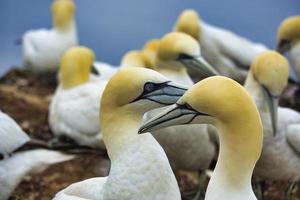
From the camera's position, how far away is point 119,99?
5.75m

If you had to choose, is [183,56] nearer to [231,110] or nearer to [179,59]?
[179,59]

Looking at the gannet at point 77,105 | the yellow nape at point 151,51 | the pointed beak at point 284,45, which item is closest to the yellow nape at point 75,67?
the gannet at point 77,105

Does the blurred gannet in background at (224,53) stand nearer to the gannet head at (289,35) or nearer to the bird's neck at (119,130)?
the gannet head at (289,35)

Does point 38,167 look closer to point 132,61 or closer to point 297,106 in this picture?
point 132,61

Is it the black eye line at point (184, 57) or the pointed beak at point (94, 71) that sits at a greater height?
the black eye line at point (184, 57)

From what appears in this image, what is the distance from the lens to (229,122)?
16.0ft

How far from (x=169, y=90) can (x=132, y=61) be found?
11.7ft

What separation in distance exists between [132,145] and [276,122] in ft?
6.02

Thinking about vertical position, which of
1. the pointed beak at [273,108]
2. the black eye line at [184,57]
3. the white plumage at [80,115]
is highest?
the black eye line at [184,57]

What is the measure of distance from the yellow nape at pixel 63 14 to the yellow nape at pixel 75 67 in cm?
291

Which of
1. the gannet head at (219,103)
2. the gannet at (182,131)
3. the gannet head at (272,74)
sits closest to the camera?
the gannet head at (219,103)

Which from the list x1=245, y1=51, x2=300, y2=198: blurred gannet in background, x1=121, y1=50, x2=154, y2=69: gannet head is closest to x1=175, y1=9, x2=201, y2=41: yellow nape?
x1=121, y1=50, x2=154, y2=69: gannet head

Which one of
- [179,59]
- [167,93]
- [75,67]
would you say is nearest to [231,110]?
[167,93]

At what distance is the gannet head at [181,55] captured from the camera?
7.86 m
